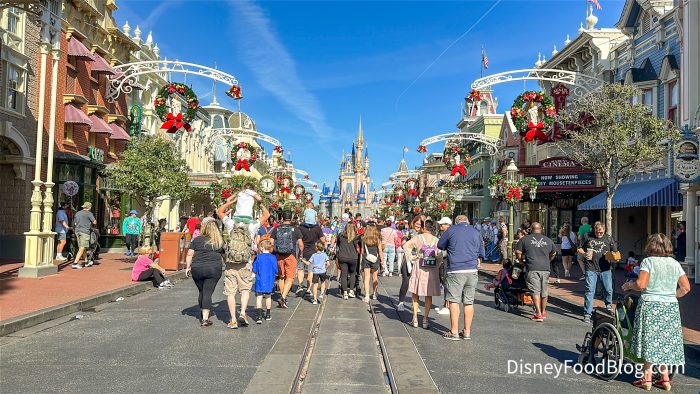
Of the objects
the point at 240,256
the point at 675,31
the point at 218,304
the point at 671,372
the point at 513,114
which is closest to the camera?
the point at 671,372

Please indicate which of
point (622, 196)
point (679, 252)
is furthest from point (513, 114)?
point (679, 252)

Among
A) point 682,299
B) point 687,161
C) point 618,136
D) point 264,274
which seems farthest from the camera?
point 687,161

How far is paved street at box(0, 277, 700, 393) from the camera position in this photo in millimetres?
6031

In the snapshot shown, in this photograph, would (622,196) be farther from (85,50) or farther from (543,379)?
(85,50)

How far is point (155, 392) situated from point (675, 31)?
68.9 feet

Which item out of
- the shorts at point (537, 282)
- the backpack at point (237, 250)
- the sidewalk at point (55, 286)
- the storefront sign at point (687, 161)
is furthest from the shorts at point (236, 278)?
the storefront sign at point (687, 161)

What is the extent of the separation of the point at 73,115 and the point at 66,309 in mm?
15601

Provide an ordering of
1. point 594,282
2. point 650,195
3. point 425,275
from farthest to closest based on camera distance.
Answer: point 650,195
point 594,282
point 425,275

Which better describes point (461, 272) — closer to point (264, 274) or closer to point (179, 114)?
point (264, 274)

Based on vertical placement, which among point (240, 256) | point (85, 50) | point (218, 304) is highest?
point (85, 50)

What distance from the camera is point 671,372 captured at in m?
6.30

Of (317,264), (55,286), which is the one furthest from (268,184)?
(317,264)

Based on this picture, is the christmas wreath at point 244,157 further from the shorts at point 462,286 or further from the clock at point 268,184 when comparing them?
the shorts at point 462,286

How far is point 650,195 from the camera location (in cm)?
1966
